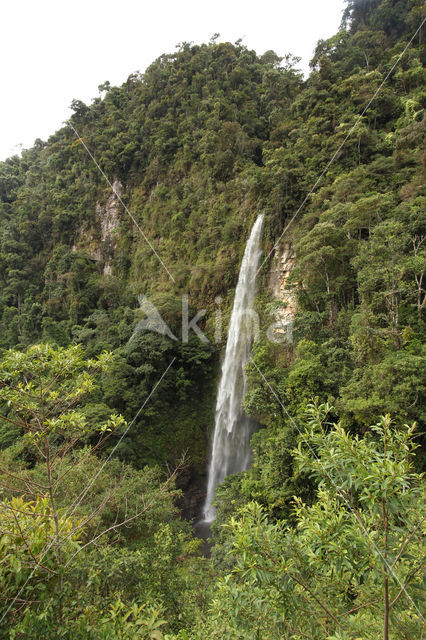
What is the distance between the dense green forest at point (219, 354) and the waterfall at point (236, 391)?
0.89m

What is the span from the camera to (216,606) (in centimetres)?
263

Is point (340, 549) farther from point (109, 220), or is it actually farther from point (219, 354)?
point (109, 220)

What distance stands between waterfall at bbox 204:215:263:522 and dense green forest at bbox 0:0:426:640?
0.89 meters

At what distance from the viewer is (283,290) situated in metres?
12.8

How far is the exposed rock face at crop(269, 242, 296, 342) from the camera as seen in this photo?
1153 cm

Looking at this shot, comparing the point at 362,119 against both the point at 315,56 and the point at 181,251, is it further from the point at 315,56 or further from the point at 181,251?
the point at 181,251

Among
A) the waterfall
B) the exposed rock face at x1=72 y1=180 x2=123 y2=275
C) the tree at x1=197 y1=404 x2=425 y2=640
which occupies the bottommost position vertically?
the waterfall

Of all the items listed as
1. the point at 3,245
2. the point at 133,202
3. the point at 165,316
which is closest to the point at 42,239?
the point at 3,245

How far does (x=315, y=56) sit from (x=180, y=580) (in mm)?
26138

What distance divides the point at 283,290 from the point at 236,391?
194 inches
